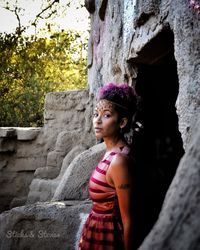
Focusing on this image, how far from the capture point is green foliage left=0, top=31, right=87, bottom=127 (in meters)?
9.61

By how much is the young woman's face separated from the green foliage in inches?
280

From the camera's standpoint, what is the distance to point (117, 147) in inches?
63.2

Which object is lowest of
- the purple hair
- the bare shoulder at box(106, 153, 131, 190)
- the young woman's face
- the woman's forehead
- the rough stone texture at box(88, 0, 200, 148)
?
the bare shoulder at box(106, 153, 131, 190)

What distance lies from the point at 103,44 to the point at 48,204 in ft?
7.88

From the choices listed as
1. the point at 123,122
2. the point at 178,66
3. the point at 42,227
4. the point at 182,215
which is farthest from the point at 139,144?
the point at 182,215

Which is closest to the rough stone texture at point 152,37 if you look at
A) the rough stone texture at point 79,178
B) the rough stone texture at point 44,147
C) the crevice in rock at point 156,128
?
the crevice in rock at point 156,128

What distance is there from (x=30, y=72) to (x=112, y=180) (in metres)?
9.69

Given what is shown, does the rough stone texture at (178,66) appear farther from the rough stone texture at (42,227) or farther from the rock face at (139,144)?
the rough stone texture at (42,227)

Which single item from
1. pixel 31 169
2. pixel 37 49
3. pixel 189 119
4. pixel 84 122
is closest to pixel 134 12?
pixel 189 119

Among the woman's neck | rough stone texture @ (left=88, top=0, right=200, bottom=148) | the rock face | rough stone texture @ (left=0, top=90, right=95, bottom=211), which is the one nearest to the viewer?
the rock face

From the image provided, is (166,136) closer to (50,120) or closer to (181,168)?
(50,120)

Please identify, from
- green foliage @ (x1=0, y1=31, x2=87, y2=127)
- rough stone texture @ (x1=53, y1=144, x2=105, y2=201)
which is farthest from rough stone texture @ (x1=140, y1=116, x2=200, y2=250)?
green foliage @ (x1=0, y1=31, x2=87, y2=127)

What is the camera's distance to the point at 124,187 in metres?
1.42

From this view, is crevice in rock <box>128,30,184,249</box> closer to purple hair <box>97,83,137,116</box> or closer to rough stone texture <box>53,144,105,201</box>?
rough stone texture <box>53,144,105,201</box>
